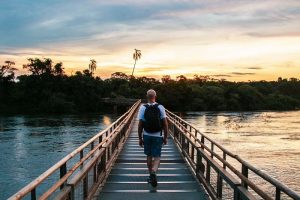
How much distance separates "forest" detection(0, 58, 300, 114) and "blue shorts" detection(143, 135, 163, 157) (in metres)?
102

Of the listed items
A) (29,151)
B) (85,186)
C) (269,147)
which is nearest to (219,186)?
(85,186)

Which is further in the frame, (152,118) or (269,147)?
(269,147)

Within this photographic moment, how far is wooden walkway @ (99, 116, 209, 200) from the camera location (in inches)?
354

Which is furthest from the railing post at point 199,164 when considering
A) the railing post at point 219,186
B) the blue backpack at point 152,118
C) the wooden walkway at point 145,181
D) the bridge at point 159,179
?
the railing post at point 219,186

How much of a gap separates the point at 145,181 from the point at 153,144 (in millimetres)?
1467

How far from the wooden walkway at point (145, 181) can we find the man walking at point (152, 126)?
0.51 m

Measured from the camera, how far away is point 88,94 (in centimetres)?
11644

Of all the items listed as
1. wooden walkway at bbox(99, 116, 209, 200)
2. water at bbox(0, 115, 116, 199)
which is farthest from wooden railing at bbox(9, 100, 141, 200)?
water at bbox(0, 115, 116, 199)

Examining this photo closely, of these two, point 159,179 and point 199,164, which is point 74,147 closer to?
point 159,179

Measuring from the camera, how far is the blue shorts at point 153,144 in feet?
31.5

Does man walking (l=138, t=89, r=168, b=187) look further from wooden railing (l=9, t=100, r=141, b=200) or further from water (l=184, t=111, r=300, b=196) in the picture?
water (l=184, t=111, r=300, b=196)

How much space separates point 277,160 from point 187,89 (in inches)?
3539

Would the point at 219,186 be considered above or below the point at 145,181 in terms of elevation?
above

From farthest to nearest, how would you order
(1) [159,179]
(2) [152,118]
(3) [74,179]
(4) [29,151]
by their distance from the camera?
(4) [29,151]
(1) [159,179]
(2) [152,118]
(3) [74,179]
